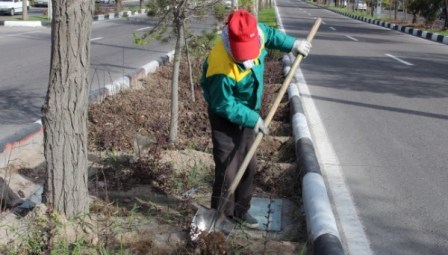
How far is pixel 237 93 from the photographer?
356 centimetres

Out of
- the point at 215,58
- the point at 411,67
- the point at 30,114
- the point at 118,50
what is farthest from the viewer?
the point at 118,50

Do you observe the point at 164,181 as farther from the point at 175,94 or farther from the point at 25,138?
the point at 25,138

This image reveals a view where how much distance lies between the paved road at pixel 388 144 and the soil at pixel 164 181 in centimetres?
49

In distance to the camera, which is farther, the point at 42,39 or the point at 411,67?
the point at 42,39

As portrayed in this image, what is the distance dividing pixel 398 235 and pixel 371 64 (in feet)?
31.3

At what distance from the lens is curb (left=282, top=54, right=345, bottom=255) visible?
3.23 m

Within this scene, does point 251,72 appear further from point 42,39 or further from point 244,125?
point 42,39

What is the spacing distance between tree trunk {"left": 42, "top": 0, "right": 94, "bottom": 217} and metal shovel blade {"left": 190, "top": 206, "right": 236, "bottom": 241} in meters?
0.69

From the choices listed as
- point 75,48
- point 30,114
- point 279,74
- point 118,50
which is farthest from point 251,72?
point 118,50

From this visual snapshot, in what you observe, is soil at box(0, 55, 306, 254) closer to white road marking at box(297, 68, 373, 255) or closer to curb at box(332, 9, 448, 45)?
white road marking at box(297, 68, 373, 255)

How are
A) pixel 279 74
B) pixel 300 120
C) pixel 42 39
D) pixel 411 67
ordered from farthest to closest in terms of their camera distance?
pixel 42 39, pixel 411 67, pixel 279 74, pixel 300 120

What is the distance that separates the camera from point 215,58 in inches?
135

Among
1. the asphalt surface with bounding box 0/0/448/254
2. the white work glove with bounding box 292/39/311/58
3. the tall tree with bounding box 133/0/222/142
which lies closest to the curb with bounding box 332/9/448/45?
the asphalt surface with bounding box 0/0/448/254

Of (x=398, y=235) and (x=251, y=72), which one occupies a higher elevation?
(x=251, y=72)
